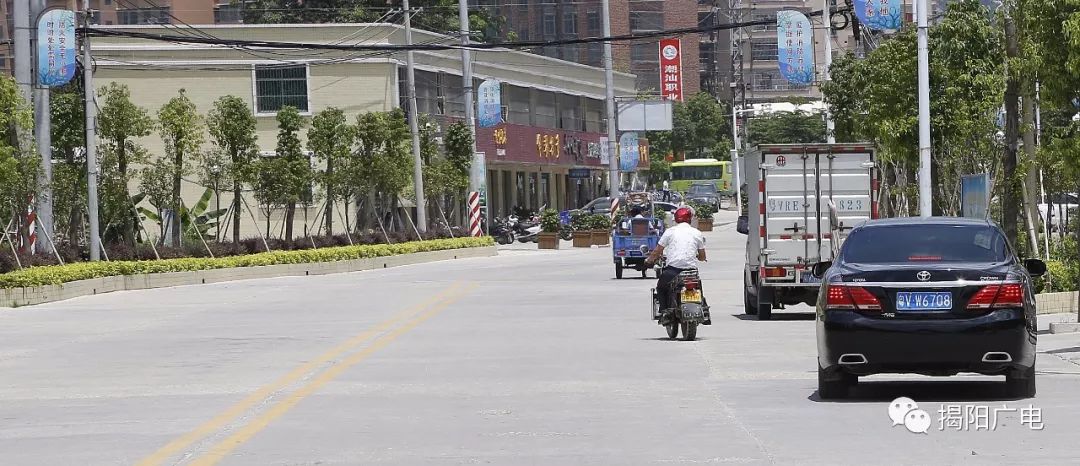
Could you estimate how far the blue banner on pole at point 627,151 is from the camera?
9081 centimetres

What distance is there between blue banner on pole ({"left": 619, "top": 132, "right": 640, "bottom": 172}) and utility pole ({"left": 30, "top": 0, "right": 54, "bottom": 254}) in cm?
5286

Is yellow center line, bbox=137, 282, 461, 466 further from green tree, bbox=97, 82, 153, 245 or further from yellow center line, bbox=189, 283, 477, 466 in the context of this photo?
green tree, bbox=97, 82, 153, 245

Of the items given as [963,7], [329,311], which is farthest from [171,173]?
Answer: [963,7]

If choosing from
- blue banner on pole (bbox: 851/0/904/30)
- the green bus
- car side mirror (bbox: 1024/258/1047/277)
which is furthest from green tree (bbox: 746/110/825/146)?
car side mirror (bbox: 1024/258/1047/277)

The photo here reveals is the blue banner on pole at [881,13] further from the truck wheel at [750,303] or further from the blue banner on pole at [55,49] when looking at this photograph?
the blue banner on pole at [55,49]

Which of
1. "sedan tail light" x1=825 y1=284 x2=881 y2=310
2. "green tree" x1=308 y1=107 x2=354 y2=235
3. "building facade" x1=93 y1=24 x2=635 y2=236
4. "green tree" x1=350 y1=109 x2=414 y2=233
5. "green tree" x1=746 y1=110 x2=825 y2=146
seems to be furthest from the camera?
"green tree" x1=746 y1=110 x2=825 y2=146

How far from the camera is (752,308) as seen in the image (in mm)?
28000

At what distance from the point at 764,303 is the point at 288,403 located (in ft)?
43.3

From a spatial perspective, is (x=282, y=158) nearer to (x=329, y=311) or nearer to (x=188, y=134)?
(x=188, y=134)

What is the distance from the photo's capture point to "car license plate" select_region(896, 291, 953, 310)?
44.8ft

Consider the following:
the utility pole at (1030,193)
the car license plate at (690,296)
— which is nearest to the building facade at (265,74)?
the utility pole at (1030,193)

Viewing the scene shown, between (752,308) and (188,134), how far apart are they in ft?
76.0

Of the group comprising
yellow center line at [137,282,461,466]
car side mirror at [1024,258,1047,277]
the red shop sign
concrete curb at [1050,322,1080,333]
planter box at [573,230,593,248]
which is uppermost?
the red shop sign

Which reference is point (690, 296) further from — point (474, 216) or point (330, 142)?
point (474, 216)
